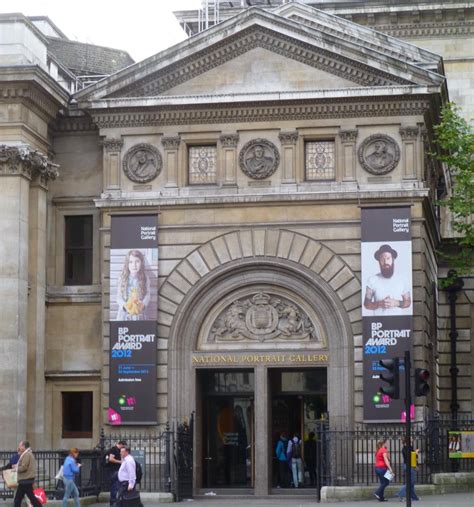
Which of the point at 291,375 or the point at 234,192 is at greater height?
the point at 234,192

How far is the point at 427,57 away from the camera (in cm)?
4469

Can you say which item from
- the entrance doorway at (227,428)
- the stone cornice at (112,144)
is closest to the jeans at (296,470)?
the entrance doorway at (227,428)

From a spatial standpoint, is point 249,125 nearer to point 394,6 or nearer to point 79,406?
point 79,406

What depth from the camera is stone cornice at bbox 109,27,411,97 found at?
42.2 m

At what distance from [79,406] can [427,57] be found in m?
16.3

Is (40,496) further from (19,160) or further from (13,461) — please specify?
(19,160)

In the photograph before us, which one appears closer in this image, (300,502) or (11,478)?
(11,478)

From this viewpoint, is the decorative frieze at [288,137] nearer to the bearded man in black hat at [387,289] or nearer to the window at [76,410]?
the bearded man in black hat at [387,289]

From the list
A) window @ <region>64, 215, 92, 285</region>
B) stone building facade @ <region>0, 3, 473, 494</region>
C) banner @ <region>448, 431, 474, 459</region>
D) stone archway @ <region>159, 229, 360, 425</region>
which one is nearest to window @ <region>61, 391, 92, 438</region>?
stone building facade @ <region>0, 3, 473, 494</region>

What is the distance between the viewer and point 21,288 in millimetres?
41844

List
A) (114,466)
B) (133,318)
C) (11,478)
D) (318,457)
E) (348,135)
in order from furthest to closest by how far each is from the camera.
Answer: (133,318)
(348,135)
(318,457)
(114,466)
(11,478)

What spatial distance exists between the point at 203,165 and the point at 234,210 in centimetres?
188

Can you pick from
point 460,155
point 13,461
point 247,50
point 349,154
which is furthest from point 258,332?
point 13,461

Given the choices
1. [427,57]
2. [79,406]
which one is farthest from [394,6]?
[79,406]
